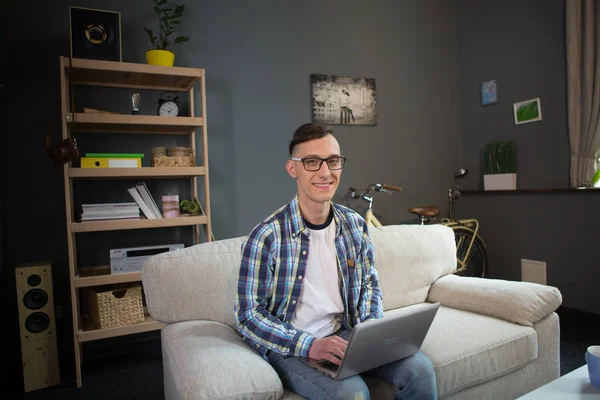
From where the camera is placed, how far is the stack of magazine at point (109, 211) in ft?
8.30

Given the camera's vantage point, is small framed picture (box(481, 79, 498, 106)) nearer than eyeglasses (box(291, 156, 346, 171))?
No

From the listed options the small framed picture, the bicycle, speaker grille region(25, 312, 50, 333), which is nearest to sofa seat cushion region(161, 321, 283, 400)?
speaker grille region(25, 312, 50, 333)

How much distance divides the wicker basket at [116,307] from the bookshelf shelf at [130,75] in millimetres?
1310

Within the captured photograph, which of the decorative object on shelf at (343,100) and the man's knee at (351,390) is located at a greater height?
the decorative object on shelf at (343,100)

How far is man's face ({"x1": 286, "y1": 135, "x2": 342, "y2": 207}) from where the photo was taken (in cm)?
142

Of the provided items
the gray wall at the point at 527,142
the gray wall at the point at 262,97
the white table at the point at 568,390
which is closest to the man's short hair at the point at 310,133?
the white table at the point at 568,390

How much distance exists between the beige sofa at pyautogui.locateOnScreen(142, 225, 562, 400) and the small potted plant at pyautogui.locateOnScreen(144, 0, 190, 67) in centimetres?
157

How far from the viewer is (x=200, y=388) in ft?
3.81

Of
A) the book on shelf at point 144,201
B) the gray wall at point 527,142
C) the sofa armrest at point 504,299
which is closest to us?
the sofa armrest at point 504,299

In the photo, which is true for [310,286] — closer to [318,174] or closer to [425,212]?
[318,174]

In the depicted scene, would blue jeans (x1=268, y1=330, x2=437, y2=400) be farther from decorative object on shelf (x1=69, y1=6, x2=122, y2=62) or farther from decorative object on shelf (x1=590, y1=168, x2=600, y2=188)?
decorative object on shelf (x1=590, y1=168, x2=600, y2=188)

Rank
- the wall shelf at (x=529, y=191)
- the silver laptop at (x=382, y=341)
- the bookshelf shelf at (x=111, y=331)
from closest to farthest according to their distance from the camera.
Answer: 1. the silver laptop at (x=382, y=341)
2. the bookshelf shelf at (x=111, y=331)
3. the wall shelf at (x=529, y=191)

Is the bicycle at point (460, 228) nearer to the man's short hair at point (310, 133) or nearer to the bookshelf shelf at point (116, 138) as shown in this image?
the bookshelf shelf at point (116, 138)

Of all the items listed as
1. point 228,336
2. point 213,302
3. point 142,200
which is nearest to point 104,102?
point 142,200
